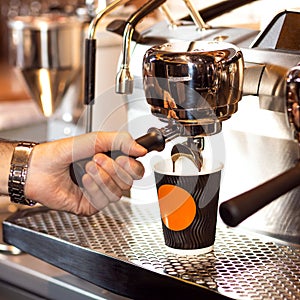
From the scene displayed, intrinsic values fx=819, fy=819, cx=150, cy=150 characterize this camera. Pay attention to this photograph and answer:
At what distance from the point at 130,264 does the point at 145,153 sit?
0.13m

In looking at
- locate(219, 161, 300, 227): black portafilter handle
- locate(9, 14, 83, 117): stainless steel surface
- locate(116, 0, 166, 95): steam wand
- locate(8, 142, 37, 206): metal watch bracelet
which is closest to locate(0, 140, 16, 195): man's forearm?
locate(8, 142, 37, 206): metal watch bracelet

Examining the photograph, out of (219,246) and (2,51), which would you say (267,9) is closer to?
(219,246)

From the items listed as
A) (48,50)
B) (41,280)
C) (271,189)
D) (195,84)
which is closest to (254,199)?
(271,189)

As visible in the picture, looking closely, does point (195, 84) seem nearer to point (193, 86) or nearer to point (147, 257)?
point (193, 86)

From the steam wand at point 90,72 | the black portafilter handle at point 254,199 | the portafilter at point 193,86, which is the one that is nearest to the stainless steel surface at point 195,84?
the portafilter at point 193,86

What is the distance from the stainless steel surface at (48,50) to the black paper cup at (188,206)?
0.79 meters

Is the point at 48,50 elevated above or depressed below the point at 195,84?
below

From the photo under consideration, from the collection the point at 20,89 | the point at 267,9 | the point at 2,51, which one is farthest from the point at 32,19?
the point at 2,51

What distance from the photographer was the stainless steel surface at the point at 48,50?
169cm

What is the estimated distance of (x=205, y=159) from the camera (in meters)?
0.91

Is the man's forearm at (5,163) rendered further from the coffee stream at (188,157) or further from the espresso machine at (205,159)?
the coffee stream at (188,157)

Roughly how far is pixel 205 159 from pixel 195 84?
0.40 feet

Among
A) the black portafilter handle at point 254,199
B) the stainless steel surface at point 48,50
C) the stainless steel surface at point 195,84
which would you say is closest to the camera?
the black portafilter handle at point 254,199

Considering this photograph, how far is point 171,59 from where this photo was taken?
0.82 meters
